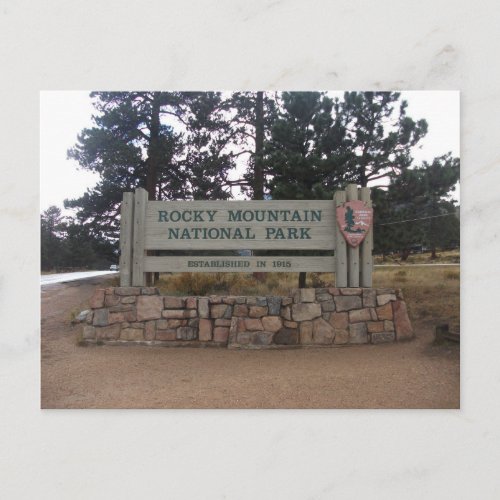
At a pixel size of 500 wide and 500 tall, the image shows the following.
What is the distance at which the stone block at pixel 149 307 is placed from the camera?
2.63m

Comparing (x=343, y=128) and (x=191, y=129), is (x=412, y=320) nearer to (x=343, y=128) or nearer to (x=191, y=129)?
(x=343, y=128)

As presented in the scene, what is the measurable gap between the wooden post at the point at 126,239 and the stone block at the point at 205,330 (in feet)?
2.35

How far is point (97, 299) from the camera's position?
2.67 m

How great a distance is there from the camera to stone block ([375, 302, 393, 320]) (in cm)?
256

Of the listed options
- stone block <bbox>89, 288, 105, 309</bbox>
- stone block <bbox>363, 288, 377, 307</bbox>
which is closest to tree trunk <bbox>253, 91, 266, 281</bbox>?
stone block <bbox>363, 288, 377, 307</bbox>

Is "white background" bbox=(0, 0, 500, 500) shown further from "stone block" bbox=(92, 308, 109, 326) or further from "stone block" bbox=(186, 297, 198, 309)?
"stone block" bbox=(186, 297, 198, 309)

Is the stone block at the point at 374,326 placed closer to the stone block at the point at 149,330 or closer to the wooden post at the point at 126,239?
the stone block at the point at 149,330

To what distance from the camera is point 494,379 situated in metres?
2.00

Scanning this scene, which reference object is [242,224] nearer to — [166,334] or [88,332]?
[166,334]

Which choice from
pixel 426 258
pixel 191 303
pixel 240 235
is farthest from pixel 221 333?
pixel 426 258

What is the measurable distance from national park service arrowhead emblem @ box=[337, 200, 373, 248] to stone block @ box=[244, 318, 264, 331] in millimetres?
966

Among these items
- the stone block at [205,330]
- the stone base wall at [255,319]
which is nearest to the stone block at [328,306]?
the stone base wall at [255,319]

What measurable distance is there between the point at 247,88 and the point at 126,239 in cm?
150

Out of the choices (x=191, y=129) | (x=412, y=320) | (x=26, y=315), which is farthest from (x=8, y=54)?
(x=412, y=320)
